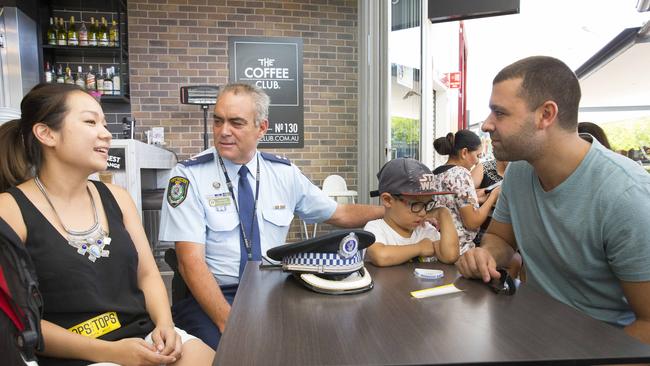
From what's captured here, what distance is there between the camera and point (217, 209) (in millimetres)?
1810

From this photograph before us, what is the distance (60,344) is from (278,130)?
4.35 metres

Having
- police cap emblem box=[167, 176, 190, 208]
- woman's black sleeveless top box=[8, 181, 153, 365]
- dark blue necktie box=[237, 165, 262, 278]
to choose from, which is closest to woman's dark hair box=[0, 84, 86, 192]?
woman's black sleeveless top box=[8, 181, 153, 365]

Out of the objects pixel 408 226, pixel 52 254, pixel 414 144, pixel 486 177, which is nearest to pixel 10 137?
pixel 52 254

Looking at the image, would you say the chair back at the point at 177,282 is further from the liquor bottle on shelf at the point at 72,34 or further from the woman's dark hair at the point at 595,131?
the liquor bottle on shelf at the point at 72,34

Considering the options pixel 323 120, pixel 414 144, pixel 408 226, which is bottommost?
pixel 408 226

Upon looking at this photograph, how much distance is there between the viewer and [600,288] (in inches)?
47.0

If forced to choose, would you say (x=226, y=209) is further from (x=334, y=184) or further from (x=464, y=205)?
(x=334, y=184)

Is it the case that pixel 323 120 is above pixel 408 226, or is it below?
above

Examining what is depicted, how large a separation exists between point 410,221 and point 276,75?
13.4 feet

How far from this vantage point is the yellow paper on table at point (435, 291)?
101cm

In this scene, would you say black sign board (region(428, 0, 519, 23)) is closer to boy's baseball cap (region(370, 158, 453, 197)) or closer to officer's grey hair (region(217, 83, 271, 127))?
officer's grey hair (region(217, 83, 271, 127))

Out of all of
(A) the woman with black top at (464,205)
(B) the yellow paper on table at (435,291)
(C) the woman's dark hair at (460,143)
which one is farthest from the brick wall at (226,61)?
(B) the yellow paper on table at (435,291)

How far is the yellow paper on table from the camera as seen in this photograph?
1012 millimetres

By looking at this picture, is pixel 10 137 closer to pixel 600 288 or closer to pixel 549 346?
pixel 549 346
